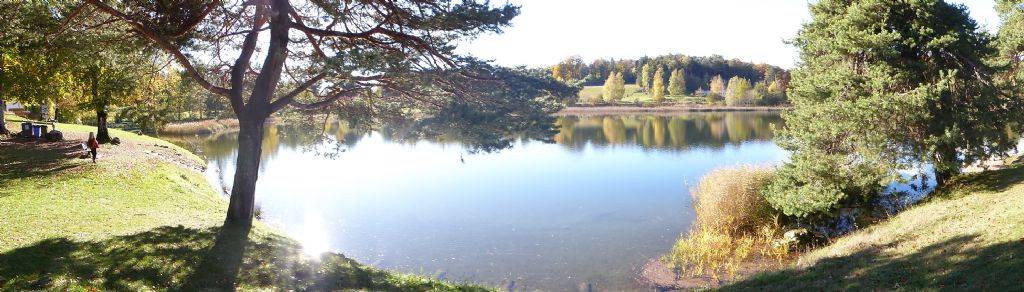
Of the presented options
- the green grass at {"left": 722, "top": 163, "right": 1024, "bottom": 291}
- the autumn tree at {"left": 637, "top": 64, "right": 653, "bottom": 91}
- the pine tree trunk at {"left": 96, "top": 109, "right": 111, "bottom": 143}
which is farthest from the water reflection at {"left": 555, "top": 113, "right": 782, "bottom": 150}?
the autumn tree at {"left": 637, "top": 64, "right": 653, "bottom": 91}

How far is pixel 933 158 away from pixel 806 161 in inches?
132

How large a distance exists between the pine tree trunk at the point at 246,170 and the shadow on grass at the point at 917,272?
11002 mm

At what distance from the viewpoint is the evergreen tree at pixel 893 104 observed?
15625mm

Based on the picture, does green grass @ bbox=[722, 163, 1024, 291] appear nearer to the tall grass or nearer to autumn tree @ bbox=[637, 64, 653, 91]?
the tall grass

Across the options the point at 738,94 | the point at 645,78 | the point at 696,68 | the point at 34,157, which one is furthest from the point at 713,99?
the point at 34,157

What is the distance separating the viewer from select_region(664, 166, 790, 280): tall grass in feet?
54.6

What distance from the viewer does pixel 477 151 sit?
12.1 metres

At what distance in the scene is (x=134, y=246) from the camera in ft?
33.3

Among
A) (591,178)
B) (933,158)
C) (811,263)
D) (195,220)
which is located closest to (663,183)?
(591,178)

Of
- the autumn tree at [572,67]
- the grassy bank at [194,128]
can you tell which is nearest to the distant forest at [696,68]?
the autumn tree at [572,67]

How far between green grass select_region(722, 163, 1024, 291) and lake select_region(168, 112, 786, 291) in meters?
5.03

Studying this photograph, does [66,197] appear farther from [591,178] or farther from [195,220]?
[591,178]

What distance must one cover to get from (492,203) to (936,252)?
1753 cm

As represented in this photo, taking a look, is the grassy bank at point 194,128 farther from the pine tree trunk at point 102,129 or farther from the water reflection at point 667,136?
the water reflection at point 667,136
